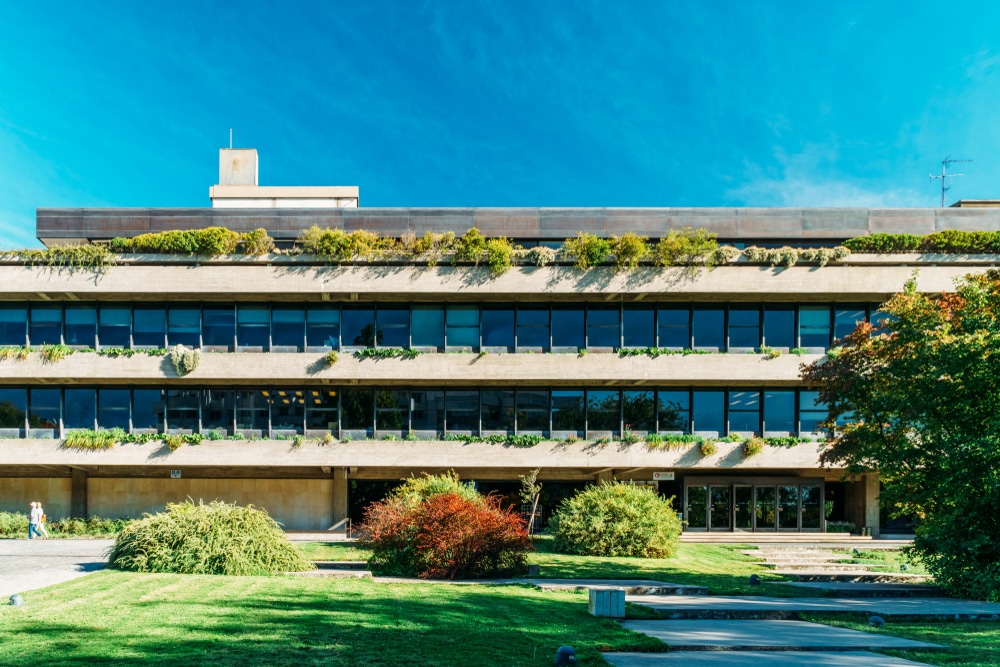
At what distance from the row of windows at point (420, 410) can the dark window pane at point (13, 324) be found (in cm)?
217

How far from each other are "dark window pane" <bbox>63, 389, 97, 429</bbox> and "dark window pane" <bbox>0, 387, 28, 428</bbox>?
1.63 meters

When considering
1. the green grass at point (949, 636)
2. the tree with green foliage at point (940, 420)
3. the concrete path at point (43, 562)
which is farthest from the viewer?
the tree with green foliage at point (940, 420)

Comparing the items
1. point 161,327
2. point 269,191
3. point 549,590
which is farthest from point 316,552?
point 269,191

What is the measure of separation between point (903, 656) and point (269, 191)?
3317cm

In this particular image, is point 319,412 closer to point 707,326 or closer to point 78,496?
point 78,496

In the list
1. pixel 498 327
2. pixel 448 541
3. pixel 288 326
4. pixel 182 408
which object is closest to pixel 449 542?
pixel 448 541

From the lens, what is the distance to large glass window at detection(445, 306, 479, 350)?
92.9ft

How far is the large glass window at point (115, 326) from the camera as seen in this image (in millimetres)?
27953

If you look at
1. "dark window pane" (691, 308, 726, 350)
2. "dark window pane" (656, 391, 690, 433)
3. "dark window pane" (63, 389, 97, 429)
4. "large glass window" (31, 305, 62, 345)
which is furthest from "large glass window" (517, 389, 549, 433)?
"large glass window" (31, 305, 62, 345)

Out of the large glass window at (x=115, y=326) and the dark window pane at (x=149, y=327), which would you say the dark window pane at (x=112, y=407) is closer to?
the large glass window at (x=115, y=326)

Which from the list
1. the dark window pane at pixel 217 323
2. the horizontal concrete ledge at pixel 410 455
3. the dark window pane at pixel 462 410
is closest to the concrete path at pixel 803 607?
the horizontal concrete ledge at pixel 410 455

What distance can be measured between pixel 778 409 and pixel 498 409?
38.6ft

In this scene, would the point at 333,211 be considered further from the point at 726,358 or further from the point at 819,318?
the point at 819,318

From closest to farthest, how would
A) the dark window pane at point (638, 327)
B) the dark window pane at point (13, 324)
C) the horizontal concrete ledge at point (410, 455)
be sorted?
the horizontal concrete ledge at point (410, 455) → the dark window pane at point (13, 324) → the dark window pane at point (638, 327)
